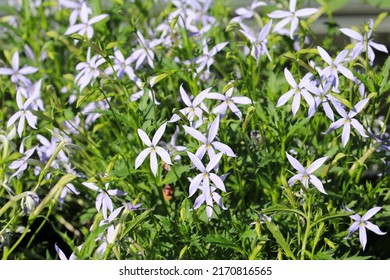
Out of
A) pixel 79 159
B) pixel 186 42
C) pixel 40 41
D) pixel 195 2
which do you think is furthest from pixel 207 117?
pixel 40 41

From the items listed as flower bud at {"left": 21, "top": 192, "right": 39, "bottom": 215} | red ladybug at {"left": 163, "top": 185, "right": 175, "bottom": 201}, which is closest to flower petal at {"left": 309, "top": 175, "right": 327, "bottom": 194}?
red ladybug at {"left": 163, "top": 185, "right": 175, "bottom": 201}

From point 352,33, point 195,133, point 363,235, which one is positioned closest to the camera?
point 195,133

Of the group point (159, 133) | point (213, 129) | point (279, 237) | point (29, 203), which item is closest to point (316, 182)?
point (279, 237)

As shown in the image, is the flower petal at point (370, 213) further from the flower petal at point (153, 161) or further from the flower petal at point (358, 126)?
the flower petal at point (153, 161)

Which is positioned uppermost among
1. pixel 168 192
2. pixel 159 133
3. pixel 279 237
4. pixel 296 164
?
pixel 159 133

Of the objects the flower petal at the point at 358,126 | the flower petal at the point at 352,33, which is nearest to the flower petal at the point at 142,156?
the flower petal at the point at 358,126

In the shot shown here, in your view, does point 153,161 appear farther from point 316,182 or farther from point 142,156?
point 316,182

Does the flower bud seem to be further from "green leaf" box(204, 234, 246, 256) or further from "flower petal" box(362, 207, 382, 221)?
"flower petal" box(362, 207, 382, 221)

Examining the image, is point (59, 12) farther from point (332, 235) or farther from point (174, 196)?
point (332, 235)
